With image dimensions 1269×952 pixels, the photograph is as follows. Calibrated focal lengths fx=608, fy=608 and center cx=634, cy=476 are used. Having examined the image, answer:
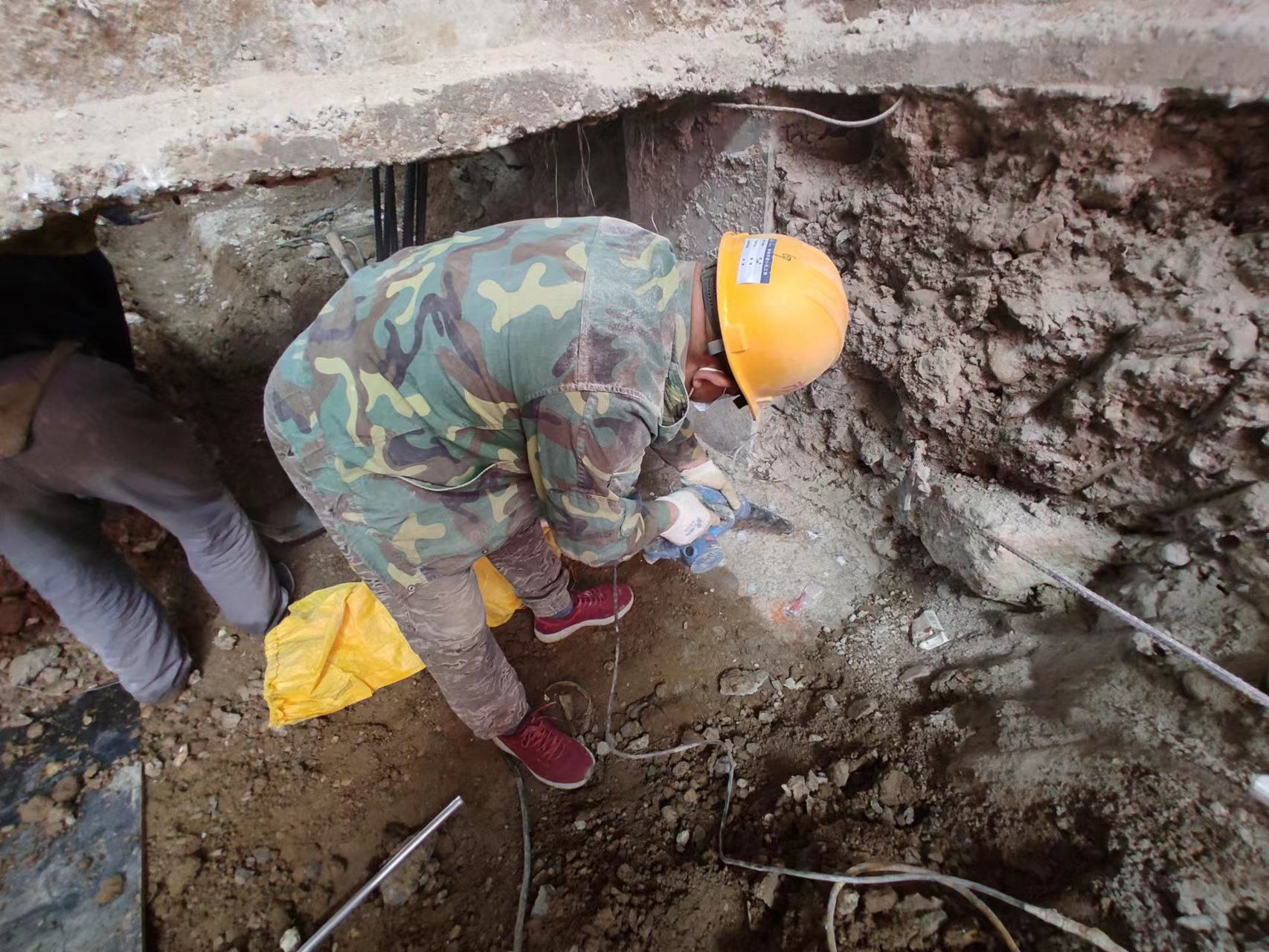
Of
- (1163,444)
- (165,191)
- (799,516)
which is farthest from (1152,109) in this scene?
(165,191)

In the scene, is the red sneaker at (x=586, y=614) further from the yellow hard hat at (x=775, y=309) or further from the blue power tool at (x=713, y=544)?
the yellow hard hat at (x=775, y=309)

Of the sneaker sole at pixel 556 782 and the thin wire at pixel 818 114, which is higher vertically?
the thin wire at pixel 818 114

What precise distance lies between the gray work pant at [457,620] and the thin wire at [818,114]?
148cm

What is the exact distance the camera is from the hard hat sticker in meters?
1.27

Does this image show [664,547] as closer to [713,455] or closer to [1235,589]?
[713,455]

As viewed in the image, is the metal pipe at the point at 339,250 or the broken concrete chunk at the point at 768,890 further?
the metal pipe at the point at 339,250

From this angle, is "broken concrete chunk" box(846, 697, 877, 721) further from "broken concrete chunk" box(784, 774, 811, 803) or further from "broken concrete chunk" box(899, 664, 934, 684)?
"broken concrete chunk" box(784, 774, 811, 803)

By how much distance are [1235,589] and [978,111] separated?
1.31 metres

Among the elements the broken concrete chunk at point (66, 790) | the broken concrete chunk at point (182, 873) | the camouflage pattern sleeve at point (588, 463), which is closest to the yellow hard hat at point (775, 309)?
the camouflage pattern sleeve at point (588, 463)

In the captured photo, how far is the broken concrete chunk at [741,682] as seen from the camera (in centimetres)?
217

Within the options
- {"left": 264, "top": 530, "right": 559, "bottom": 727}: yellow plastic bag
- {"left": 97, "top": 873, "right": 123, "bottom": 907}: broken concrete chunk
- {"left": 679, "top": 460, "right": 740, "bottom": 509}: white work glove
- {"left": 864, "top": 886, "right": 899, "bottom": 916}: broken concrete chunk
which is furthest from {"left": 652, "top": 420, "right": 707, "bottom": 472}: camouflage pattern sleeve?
{"left": 97, "top": 873, "right": 123, "bottom": 907}: broken concrete chunk

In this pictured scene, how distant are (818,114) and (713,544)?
153cm

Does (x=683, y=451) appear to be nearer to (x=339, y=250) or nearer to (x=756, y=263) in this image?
(x=756, y=263)

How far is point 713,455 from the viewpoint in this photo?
273 centimetres
